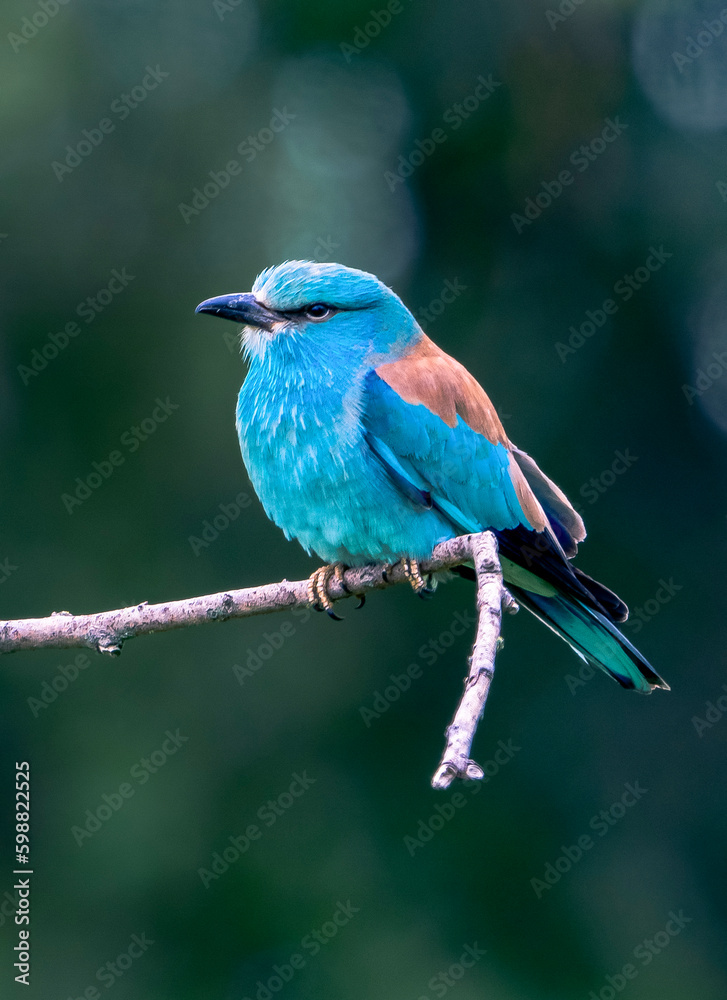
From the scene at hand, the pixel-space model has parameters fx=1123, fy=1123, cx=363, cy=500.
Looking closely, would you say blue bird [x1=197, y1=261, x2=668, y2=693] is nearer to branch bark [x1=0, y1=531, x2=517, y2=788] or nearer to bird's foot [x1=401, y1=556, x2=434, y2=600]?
bird's foot [x1=401, y1=556, x2=434, y2=600]

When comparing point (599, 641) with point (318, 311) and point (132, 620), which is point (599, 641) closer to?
point (318, 311)

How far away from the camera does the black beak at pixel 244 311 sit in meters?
4.18

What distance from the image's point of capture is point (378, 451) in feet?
12.9

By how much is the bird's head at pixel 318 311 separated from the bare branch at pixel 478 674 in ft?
4.39

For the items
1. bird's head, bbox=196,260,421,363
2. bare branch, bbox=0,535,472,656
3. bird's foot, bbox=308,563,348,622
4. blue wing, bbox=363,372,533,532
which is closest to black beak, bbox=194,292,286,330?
bird's head, bbox=196,260,421,363

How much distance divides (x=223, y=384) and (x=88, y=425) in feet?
3.30

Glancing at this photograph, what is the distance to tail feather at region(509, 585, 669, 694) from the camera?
4016mm

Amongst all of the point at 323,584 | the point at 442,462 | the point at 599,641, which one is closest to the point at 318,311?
the point at 442,462

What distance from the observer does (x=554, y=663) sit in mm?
7516

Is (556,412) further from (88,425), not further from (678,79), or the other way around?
(88,425)

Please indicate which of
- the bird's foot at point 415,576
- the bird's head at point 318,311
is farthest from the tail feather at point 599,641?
the bird's head at point 318,311

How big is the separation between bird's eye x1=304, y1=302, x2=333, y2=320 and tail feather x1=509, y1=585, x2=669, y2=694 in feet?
4.32

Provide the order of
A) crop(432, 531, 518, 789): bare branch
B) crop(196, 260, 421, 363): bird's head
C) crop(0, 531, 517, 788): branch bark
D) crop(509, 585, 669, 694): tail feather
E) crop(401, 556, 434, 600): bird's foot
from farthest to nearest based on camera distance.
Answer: crop(196, 260, 421, 363): bird's head, crop(509, 585, 669, 694): tail feather, crop(401, 556, 434, 600): bird's foot, crop(0, 531, 517, 788): branch bark, crop(432, 531, 518, 789): bare branch

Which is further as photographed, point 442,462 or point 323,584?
point 442,462
